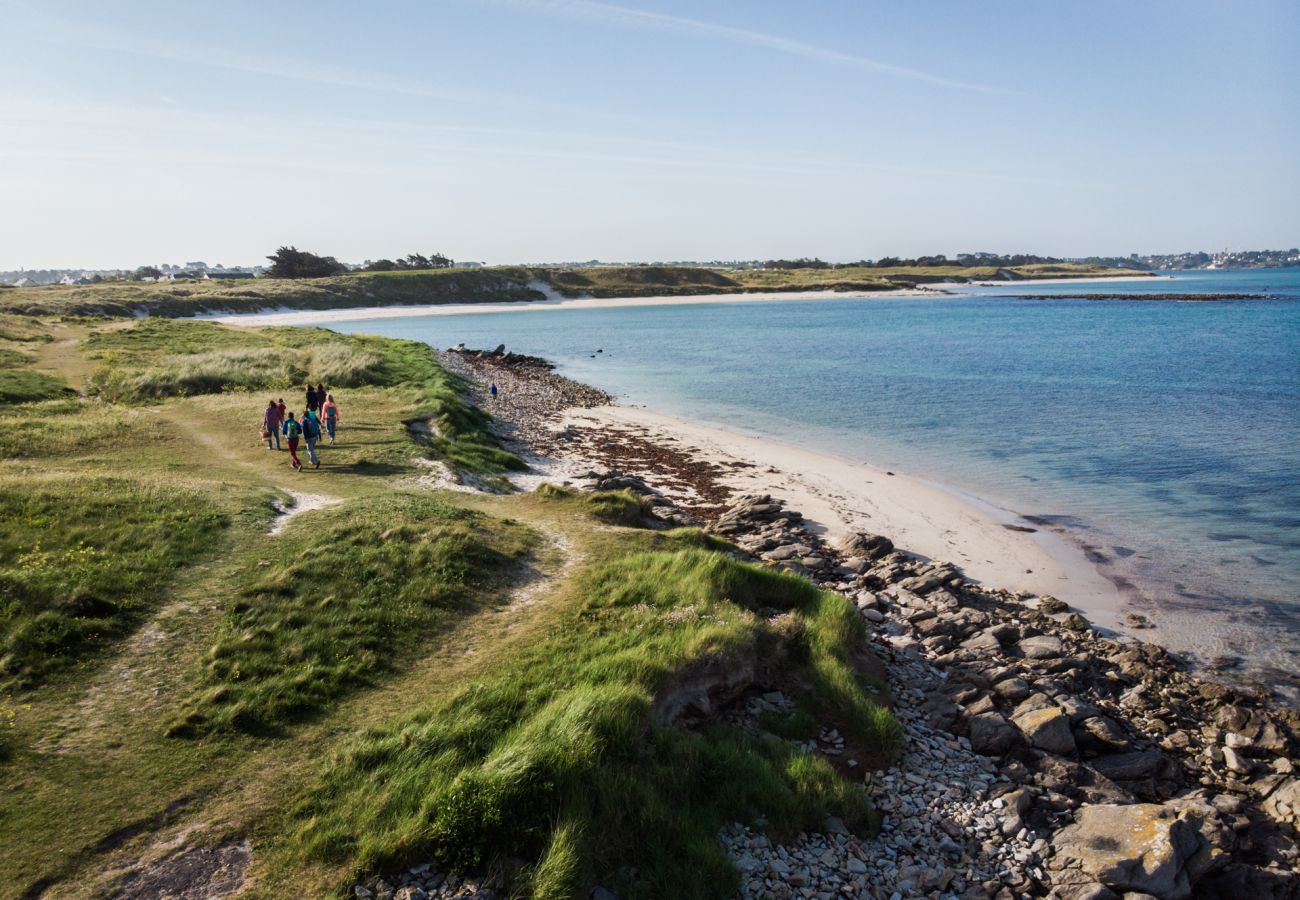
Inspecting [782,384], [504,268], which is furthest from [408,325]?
→ [782,384]

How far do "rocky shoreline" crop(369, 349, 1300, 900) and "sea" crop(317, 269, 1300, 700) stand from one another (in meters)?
2.89

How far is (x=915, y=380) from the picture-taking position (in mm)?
56781

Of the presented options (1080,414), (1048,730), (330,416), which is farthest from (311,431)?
(1080,414)

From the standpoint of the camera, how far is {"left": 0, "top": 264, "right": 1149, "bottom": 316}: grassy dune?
3792 inches

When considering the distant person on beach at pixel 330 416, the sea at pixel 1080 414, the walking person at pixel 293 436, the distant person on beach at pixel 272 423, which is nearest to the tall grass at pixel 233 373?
the distant person on beach at pixel 330 416

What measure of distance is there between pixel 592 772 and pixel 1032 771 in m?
6.81

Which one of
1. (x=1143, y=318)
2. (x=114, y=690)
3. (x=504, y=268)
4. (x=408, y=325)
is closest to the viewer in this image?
(x=114, y=690)

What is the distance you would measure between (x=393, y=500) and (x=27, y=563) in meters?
7.54

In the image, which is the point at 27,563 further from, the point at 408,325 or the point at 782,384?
the point at 408,325

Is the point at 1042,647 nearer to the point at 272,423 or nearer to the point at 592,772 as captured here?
the point at 592,772

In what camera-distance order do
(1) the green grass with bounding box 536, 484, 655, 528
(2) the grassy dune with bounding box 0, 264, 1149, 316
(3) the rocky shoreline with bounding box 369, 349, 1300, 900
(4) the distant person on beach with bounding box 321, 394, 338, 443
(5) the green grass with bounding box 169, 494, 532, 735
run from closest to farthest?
(3) the rocky shoreline with bounding box 369, 349, 1300, 900 → (5) the green grass with bounding box 169, 494, 532, 735 → (1) the green grass with bounding box 536, 484, 655, 528 → (4) the distant person on beach with bounding box 321, 394, 338, 443 → (2) the grassy dune with bounding box 0, 264, 1149, 316

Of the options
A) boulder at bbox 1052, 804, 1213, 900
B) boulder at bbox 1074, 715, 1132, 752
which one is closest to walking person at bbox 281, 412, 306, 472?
boulder at bbox 1074, 715, 1132, 752

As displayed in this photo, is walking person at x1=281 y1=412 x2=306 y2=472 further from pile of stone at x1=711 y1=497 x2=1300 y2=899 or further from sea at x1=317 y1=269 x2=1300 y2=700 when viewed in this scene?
sea at x1=317 y1=269 x2=1300 y2=700

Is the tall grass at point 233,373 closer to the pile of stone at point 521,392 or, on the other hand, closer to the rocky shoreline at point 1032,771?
the pile of stone at point 521,392
